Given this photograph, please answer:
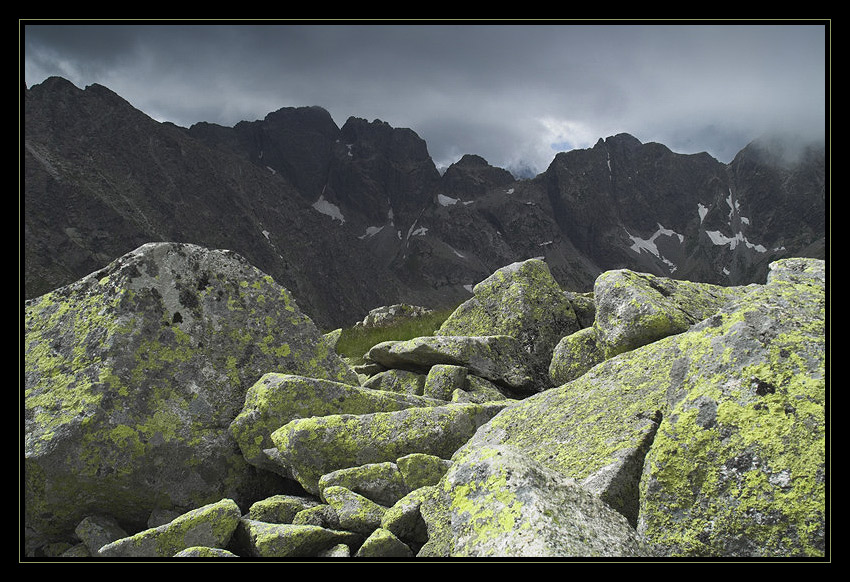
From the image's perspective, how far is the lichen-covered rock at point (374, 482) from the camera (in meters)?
6.04

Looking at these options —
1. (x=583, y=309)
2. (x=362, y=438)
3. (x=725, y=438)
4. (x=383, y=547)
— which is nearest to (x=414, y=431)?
(x=362, y=438)

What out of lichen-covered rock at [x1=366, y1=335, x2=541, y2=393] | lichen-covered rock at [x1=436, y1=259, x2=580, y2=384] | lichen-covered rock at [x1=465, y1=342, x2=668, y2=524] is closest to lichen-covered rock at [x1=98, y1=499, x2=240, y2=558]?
lichen-covered rock at [x1=465, y1=342, x2=668, y2=524]

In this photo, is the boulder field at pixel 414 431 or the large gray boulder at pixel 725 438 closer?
the large gray boulder at pixel 725 438

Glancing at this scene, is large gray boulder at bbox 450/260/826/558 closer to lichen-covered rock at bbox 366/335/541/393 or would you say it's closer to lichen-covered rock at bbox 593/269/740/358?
lichen-covered rock at bbox 593/269/740/358

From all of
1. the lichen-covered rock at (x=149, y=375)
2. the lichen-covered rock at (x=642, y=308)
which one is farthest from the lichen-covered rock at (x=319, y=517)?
the lichen-covered rock at (x=642, y=308)

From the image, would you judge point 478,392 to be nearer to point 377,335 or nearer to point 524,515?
point 524,515

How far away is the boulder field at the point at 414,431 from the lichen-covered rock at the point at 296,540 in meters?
0.02

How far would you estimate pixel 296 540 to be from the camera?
16.6ft

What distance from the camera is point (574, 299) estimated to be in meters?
14.0

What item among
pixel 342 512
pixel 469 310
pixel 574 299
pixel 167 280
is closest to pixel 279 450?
pixel 342 512

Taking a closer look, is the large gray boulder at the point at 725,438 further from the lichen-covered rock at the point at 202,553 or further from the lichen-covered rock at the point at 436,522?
the lichen-covered rock at the point at 202,553

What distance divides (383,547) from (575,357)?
6305mm

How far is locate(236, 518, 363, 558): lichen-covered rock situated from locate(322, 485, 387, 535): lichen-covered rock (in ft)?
0.29

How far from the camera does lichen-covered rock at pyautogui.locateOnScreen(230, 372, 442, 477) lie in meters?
7.66
